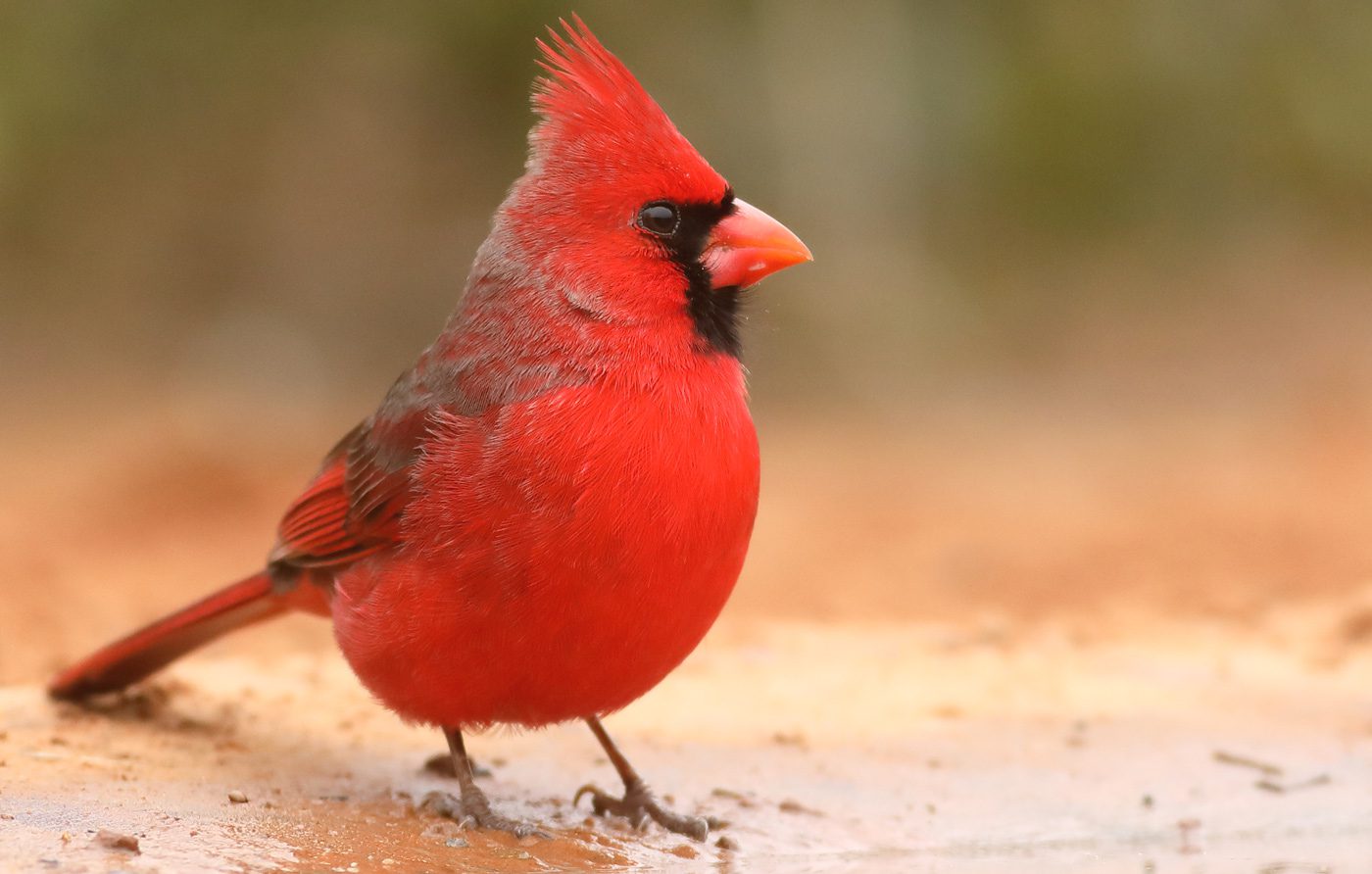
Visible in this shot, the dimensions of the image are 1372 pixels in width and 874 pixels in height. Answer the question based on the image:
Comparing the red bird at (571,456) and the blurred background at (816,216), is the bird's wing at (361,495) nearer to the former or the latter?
the red bird at (571,456)

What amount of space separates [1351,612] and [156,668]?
326 cm

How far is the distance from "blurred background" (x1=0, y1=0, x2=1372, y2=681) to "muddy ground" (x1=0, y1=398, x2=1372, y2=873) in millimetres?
163

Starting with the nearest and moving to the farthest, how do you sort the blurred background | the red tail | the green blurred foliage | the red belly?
the red belly → the red tail → the blurred background → the green blurred foliage

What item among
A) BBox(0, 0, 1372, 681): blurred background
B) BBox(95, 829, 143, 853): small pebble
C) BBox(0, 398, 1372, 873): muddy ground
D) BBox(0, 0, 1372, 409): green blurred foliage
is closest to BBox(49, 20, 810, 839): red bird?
BBox(0, 398, 1372, 873): muddy ground

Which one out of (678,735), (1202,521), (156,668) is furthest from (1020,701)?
(1202,521)

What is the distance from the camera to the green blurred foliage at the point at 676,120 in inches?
337

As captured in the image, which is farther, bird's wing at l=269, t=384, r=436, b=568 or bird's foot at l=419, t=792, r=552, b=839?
bird's wing at l=269, t=384, r=436, b=568

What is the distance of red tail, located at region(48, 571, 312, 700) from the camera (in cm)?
348

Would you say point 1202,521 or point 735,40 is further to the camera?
point 735,40

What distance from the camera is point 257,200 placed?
9.14 metres

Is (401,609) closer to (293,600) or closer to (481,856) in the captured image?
(481,856)

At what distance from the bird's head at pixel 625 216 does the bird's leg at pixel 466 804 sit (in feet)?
2.96

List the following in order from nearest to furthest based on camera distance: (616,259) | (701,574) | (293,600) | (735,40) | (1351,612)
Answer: (701,574) → (616,259) → (293,600) → (1351,612) → (735,40)

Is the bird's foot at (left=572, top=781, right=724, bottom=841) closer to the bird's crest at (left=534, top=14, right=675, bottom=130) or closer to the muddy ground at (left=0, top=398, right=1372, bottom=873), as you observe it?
the muddy ground at (left=0, top=398, right=1372, bottom=873)
